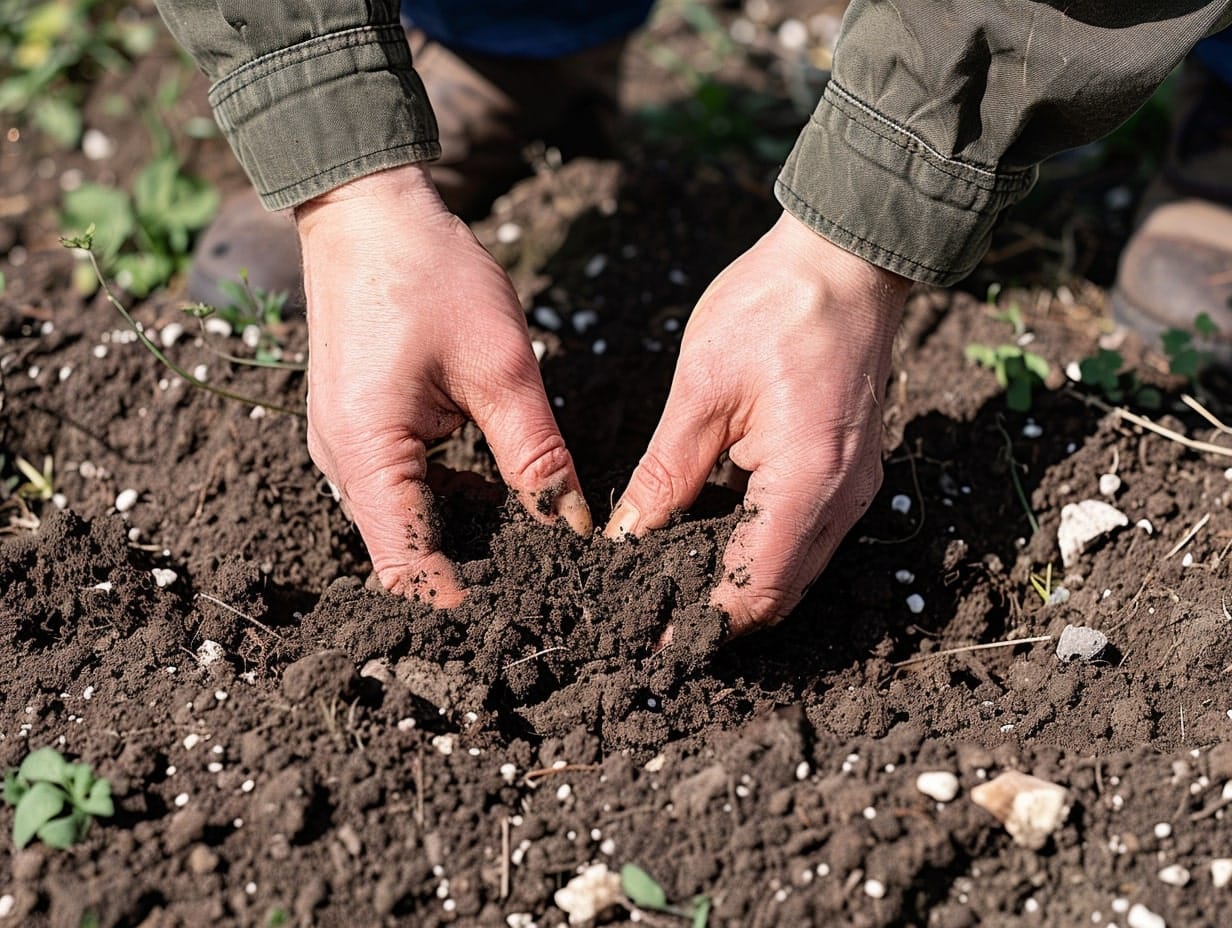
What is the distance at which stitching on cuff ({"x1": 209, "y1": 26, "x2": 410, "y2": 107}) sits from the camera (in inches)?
72.4

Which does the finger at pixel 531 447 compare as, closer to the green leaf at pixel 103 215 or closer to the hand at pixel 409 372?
the hand at pixel 409 372

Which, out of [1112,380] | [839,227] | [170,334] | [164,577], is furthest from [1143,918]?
[170,334]

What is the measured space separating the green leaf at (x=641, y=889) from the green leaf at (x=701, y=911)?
4 centimetres

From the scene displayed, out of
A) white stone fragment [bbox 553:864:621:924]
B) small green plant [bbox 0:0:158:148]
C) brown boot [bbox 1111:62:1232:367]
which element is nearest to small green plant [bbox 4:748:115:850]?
white stone fragment [bbox 553:864:621:924]

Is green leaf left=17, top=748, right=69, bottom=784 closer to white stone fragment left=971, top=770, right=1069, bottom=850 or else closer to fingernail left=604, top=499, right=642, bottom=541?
fingernail left=604, top=499, right=642, bottom=541

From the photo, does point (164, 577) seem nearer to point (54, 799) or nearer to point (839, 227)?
point (54, 799)

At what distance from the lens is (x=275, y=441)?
230cm

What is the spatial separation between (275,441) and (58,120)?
194 centimetres

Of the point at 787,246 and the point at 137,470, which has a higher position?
the point at 787,246

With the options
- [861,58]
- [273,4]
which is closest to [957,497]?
→ [861,58]

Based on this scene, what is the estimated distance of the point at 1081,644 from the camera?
1.90 metres

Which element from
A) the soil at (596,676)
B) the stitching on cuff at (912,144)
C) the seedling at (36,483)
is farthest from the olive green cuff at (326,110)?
the seedling at (36,483)

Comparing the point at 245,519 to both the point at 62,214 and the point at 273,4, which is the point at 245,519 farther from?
the point at 62,214

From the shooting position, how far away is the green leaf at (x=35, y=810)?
61.0 inches
